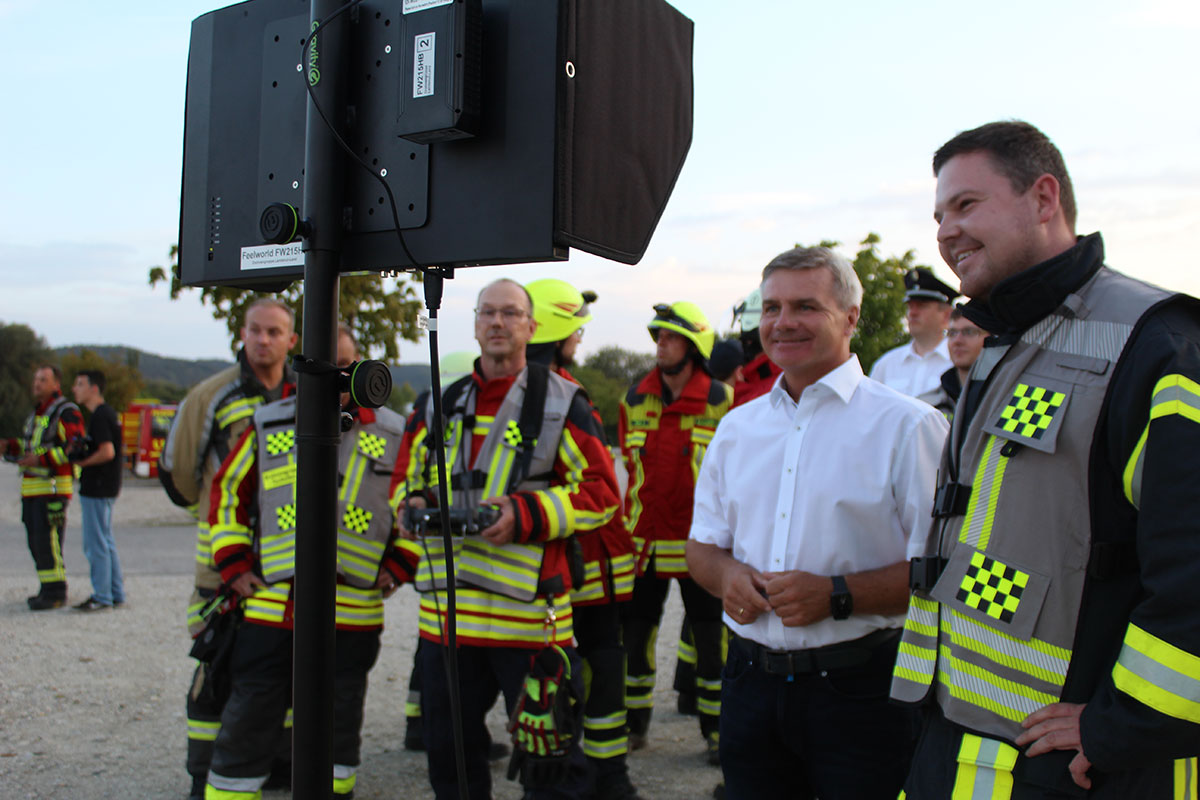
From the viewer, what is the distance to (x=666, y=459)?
5719mm

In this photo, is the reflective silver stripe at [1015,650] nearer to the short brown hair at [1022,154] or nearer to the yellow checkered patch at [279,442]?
the short brown hair at [1022,154]

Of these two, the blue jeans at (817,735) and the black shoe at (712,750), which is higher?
the blue jeans at (817,735)

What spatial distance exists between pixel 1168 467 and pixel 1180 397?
0.44 feet

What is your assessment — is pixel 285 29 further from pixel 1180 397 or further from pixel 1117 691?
pixel 1117 691

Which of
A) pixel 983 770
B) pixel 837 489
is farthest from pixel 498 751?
pixel 983 770

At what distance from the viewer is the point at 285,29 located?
2.01 metres

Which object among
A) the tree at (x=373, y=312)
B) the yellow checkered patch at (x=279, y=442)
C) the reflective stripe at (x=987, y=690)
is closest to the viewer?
the reflective stripe at (x=987, y=690)

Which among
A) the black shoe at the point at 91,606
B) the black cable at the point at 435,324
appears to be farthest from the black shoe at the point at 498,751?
the black shoe at the point at 91,606

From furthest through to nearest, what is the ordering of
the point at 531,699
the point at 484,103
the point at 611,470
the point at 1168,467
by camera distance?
the point at 611,470 → the point at 531,699 → the point at 484,103 → the point at 1168,467

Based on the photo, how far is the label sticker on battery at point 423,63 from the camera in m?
1.77

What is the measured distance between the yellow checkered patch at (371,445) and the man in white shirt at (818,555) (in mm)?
2129

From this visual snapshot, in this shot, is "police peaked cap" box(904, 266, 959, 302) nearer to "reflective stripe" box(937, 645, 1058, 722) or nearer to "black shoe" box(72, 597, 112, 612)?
"reflective stripe" box(937, 645, 1058, 722)

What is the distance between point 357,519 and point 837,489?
258 centimetres

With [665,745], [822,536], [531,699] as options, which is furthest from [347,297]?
[822,536]
